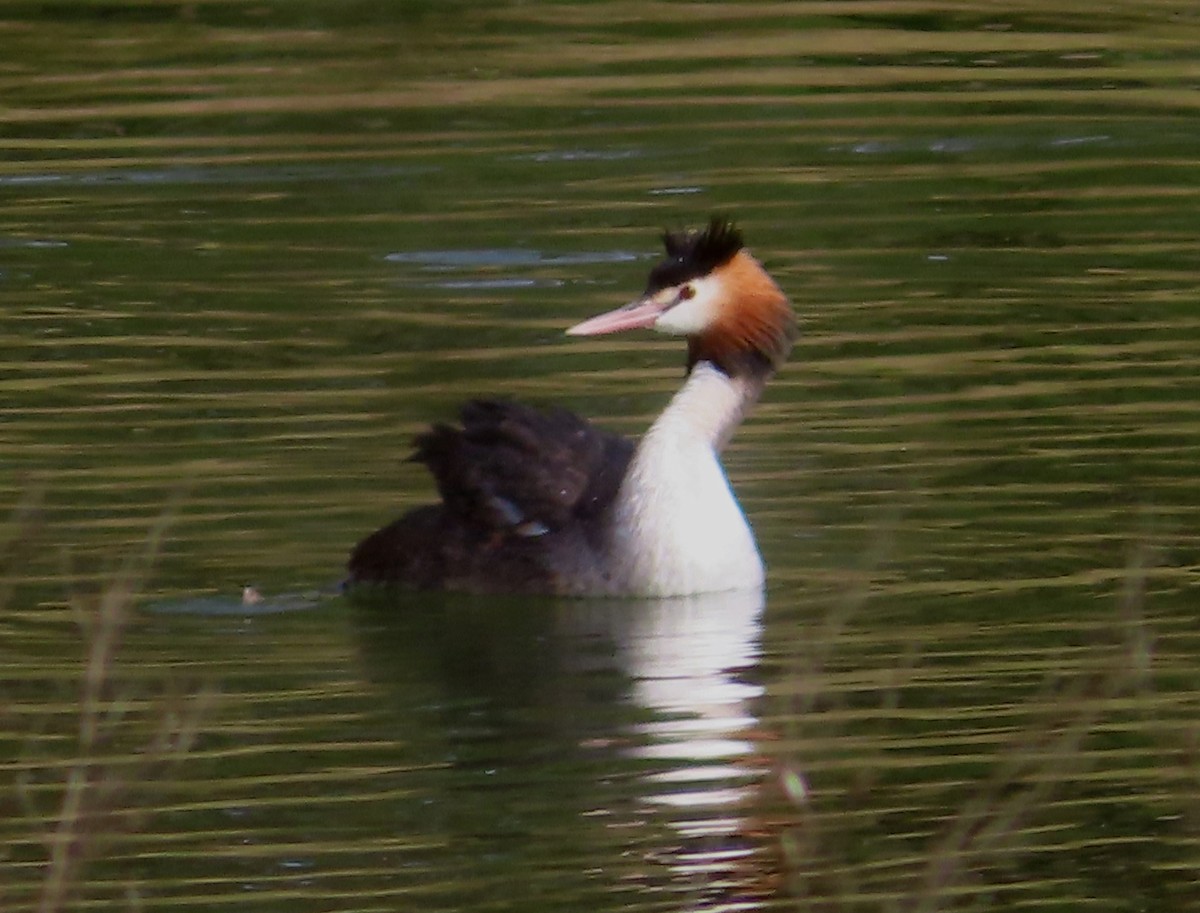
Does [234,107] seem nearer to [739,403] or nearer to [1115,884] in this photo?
[739,403]

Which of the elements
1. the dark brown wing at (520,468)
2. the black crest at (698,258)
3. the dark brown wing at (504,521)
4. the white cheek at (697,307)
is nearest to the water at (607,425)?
the dark brown wing at (504,521)

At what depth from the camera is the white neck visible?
35.5ft

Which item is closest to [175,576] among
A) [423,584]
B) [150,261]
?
[423,584]

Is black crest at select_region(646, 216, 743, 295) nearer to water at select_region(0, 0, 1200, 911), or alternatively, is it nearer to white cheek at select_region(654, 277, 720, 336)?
white cheek at select_region(654, 277, 720, 336)

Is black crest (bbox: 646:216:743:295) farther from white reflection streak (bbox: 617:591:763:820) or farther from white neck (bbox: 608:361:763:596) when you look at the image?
white reflection streak (bbox: 617:591:763:820)

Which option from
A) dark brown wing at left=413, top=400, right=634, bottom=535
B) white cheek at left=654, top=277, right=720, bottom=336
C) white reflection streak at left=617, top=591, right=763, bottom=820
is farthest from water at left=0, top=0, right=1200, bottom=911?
white cheek at left=654, top=277, right=720, bottom=336

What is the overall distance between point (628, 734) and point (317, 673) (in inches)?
48.2

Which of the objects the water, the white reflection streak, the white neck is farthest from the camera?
the white neck

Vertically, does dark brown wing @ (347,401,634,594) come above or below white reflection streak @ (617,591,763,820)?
above

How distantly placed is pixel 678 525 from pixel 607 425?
7.05 feet

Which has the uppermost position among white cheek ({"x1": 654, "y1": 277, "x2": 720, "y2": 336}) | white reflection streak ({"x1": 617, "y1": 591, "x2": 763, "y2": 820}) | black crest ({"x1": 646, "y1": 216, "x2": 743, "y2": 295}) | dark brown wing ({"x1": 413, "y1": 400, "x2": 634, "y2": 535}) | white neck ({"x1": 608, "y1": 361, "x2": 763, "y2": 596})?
black crest ({"x1": 646, "y1": 216, "x2": 743, "y2": 295})

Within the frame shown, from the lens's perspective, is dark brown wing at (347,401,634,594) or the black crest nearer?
dark brown wing at (347,401,634,594)

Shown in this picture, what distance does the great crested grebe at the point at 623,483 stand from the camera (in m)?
10.9

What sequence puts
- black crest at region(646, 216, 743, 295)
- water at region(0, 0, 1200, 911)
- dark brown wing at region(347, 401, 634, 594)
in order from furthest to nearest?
black crest at region(646, 216, 743, 295) < dark brown wing at region(347, 401, 634, 594) < water at region(0, 0, 1200, 911)
